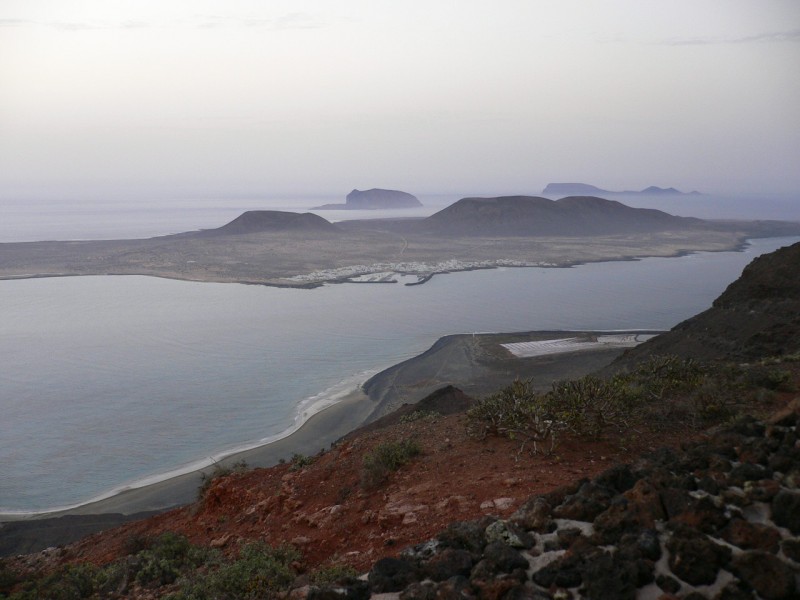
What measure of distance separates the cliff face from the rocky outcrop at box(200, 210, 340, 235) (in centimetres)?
5431

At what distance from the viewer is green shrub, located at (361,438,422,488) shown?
19.0 ft

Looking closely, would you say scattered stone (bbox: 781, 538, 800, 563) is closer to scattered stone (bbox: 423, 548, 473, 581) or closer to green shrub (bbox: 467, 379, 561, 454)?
scattered stone (bbox: 423, 548, 473, 581)

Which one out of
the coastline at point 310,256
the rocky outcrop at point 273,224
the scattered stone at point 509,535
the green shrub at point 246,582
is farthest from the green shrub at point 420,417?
the rocky outcrop at point 273,224

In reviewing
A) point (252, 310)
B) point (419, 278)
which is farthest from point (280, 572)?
point (419, 278)

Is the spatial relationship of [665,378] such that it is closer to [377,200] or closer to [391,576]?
[391,576]

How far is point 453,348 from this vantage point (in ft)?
66.5

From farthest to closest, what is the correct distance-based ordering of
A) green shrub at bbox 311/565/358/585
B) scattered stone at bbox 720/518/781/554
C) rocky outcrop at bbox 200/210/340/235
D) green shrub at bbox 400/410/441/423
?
rocky outcrop at bbox 200/210/340/235, green shrub at bbox 400/410/441/423, green shrub at bbox 311/565/358/585, scattered stone at bbox 720/518/781/554

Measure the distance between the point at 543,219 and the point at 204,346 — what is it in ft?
192

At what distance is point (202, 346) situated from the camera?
68.6ft

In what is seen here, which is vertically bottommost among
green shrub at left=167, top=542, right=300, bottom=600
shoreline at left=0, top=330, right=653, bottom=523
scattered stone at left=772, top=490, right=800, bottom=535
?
shoreline at left=0, top=330, right=653, bottom=523

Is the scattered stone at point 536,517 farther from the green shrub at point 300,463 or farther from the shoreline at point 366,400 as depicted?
the shoreline at point 366,400

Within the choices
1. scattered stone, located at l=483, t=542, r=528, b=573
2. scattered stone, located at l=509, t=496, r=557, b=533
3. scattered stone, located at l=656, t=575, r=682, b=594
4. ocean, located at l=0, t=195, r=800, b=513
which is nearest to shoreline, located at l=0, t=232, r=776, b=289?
ocean, located at l=0, t=195, r=800, b=513

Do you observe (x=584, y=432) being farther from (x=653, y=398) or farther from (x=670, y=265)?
(x=670, y=265)

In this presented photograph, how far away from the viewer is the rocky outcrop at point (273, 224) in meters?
65.8
